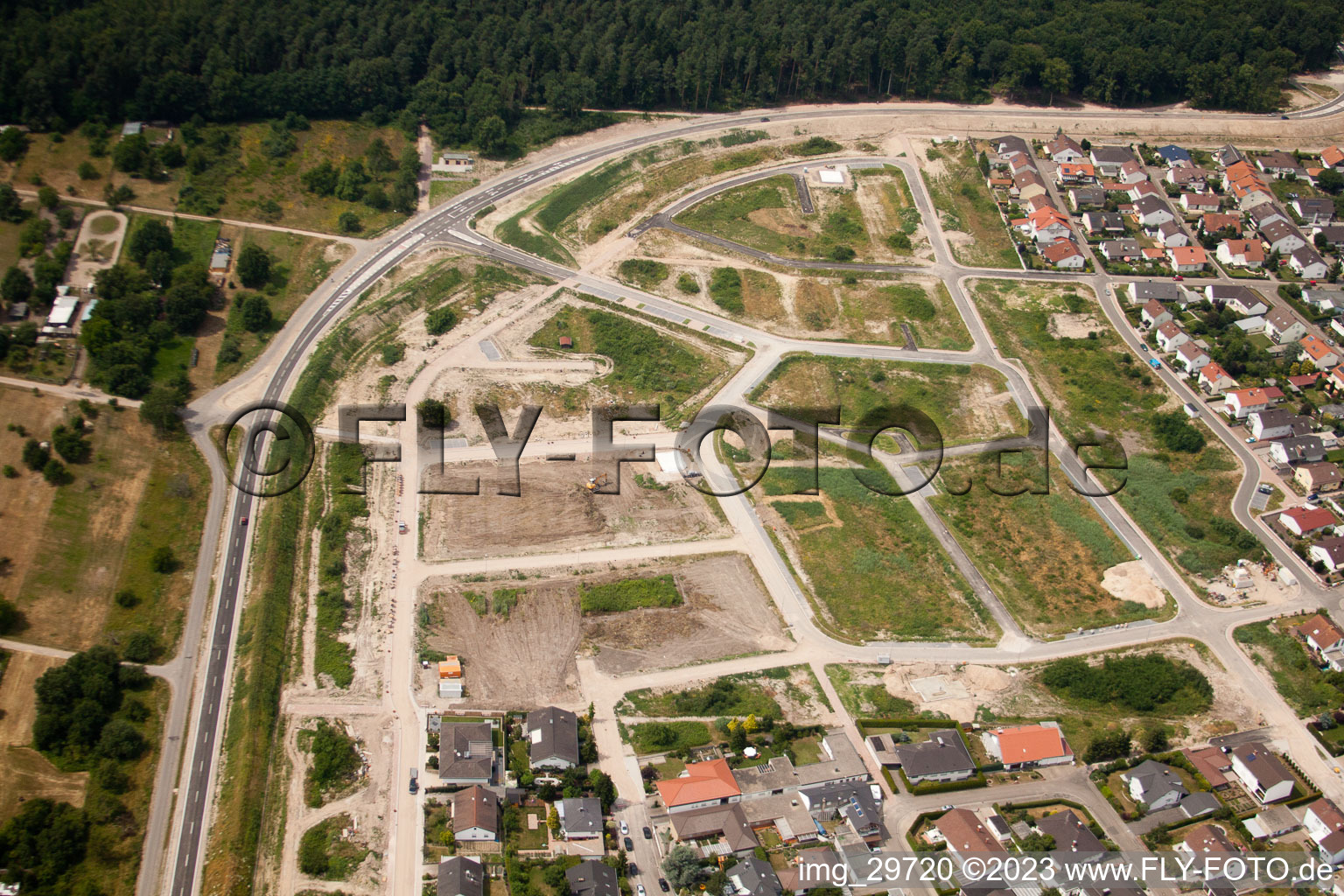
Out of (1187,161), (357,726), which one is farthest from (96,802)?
(1187,161)

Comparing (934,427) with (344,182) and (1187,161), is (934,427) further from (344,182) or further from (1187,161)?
(344,182)

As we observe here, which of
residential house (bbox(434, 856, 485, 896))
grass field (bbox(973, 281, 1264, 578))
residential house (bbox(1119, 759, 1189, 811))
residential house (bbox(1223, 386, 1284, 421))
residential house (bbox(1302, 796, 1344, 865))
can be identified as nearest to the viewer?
residential house (bbox(434, 856, 485, 896))

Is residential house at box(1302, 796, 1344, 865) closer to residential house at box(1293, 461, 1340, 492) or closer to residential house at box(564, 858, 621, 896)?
residential house at box(1293, 461, 1340, 492)

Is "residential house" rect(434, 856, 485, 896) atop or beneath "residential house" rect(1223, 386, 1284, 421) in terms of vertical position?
beneath

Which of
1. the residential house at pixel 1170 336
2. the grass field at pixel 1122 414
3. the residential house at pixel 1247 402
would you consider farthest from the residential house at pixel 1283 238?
the residential house at pixel 1247 402

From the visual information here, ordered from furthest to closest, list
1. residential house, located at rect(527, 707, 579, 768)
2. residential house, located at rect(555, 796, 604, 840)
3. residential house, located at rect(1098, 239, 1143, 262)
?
residential house, located at rect(1098, 239, 1143, 262), residential house, located at rect(527, 707, 579, 768), residential house, located at rect(555, 796, 604, 840)

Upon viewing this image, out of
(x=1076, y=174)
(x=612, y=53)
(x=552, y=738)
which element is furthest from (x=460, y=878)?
(x=1076, y=174)

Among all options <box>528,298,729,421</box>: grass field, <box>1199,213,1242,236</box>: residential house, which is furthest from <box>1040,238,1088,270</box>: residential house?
<box>528,298,729,421</box>: grass field
